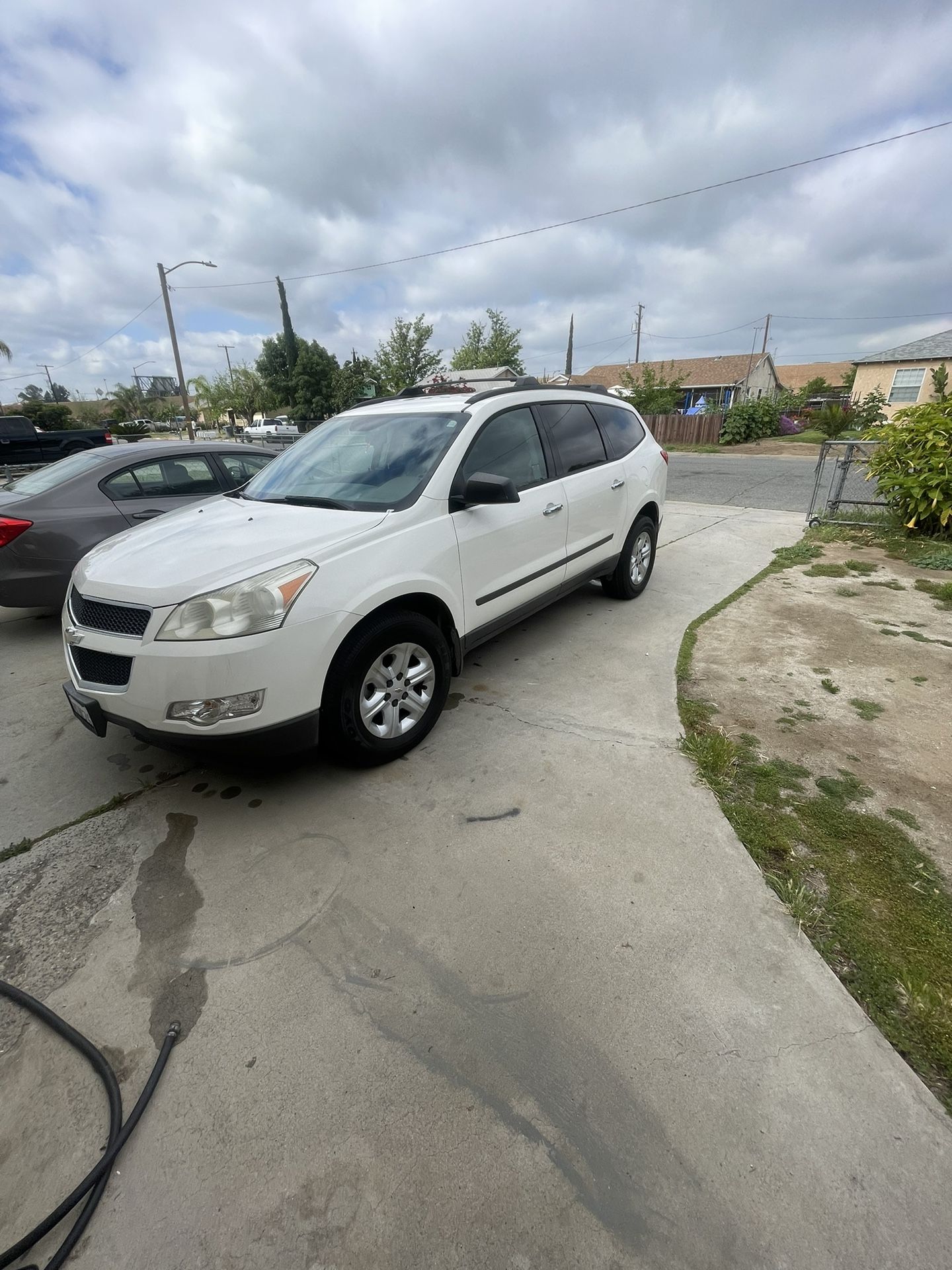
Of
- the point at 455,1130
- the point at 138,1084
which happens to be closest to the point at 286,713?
the point at 138,1084

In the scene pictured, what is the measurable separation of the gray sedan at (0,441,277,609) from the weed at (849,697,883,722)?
180 inches

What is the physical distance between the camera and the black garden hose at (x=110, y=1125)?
1312mm

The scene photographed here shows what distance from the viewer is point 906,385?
2944 centimetres

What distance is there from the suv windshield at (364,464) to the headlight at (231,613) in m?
0.82

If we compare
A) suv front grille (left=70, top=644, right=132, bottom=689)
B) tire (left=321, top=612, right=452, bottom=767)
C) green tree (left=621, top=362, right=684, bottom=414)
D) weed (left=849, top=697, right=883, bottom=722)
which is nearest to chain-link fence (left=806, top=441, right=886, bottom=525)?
weed (left=849, top=697, right=883, bottom=722)

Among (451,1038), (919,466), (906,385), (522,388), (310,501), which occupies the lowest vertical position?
(451,1038)

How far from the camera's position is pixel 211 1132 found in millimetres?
1522

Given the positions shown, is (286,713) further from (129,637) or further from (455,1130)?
(455,1130)

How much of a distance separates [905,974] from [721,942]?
1.76ft

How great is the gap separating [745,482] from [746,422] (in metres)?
15.3

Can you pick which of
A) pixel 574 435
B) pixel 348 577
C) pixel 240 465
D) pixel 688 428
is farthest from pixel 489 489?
pixel 688 428

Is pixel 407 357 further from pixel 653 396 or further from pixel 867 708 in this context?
pixel 867 708

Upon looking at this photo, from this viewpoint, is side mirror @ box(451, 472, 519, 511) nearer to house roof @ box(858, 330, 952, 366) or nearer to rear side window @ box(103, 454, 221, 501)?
rear side window @ box(103, 454, 221, 501)

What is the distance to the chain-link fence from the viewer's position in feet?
26.3
